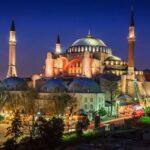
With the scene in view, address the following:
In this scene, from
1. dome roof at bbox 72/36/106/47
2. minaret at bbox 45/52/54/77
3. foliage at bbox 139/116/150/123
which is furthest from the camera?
dome roof at bbox 72/36/106/47

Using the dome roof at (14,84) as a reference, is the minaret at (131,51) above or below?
above

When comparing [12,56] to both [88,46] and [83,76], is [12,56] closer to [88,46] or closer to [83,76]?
[83,76]

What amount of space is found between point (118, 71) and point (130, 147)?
1332 inches

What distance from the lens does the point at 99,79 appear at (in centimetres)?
5012

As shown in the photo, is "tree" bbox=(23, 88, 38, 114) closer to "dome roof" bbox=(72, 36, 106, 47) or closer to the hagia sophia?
the hagia sophia

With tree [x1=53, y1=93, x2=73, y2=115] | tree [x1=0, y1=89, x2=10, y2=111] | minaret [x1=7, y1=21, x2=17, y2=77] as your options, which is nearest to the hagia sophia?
minaret [x1=7, y1=21, x2=17, y2=77]

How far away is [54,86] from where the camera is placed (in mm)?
45281

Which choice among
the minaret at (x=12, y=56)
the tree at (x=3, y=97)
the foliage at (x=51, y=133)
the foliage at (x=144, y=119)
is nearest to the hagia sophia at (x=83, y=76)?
the minaret at (x=12, y=56)

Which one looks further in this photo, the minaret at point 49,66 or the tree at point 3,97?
the minaret at point 49,66

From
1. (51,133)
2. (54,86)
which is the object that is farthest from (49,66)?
(51,133)

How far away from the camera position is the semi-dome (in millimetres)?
60562

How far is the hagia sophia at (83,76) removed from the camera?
4416 centimetres

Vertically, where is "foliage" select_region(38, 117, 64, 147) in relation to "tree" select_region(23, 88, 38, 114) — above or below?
below

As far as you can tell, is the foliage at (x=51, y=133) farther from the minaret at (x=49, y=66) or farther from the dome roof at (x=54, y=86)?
the minaret at (x=49, y=66)
